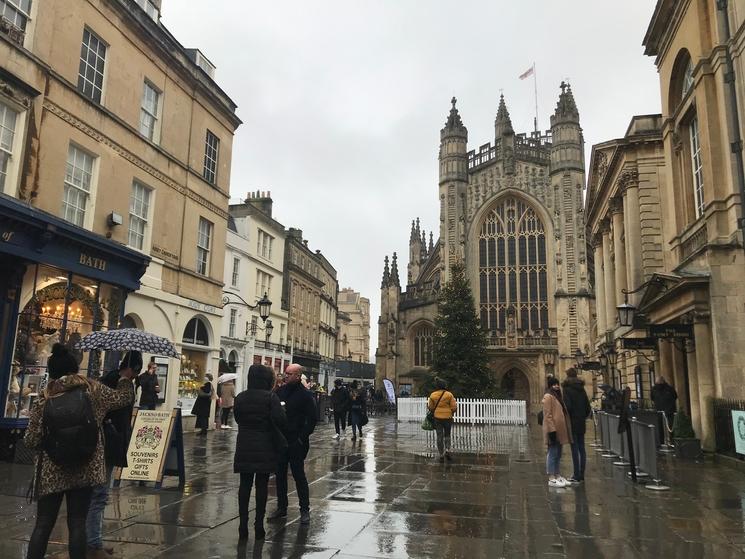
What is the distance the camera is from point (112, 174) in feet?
45.3

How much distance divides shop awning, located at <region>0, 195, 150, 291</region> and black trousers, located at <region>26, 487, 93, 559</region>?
6.96 metres

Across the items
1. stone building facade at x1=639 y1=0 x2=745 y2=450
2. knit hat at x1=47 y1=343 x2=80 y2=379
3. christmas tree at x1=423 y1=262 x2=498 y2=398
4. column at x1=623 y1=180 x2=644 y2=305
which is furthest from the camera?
christmas tree at x1=423 y1=262 x2=498 y2=398

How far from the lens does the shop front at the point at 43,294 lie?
10.1 metres

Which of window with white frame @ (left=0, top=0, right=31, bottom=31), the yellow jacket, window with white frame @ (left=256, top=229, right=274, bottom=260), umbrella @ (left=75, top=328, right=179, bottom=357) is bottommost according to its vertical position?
the yellow jacket

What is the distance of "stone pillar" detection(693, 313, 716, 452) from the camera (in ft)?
42.6

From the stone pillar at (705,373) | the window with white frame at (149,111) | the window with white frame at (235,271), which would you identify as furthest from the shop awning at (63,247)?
the window with white frame at (235,271)

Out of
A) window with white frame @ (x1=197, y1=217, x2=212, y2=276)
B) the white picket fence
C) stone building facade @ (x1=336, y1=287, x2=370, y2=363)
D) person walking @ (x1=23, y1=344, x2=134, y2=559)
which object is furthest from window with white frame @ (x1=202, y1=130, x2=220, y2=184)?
stone building facade @ (x1=336, y1=287, x2=370, y2=363)

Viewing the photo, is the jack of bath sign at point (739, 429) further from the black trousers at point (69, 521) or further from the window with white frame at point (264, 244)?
the window with white frame at point (264, 244)

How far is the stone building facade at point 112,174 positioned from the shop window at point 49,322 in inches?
1.1

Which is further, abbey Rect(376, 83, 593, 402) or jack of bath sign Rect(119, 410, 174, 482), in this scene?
abbey Rect(376, 83, 593, 402)

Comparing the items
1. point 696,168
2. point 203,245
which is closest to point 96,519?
point 203,245

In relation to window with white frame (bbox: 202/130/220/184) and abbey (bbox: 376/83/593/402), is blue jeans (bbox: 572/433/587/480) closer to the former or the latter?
window with white frame (bbox: 202/130/220/184)

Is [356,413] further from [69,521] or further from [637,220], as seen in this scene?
[637,220]

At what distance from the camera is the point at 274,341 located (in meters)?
36.3
